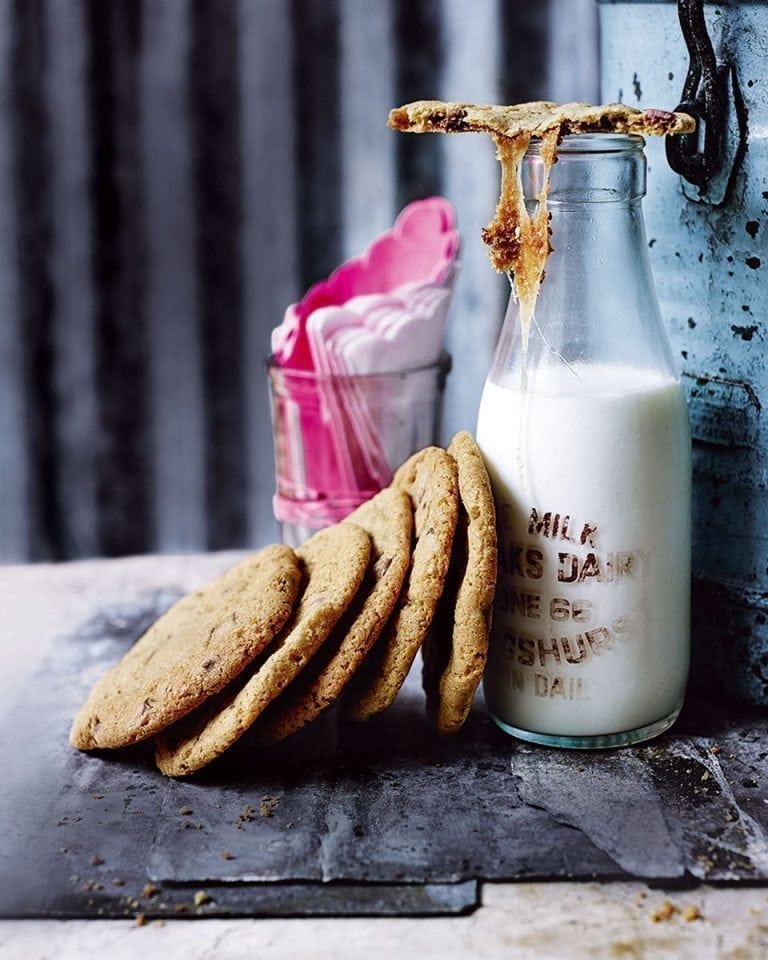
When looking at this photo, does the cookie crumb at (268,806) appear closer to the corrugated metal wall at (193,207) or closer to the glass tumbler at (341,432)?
the glass tumbler at (341,432)

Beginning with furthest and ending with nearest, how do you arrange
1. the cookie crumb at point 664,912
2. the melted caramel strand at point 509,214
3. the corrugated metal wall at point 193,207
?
1. the corrugated metal wall at point 193,207
2. the melted caramel strand at point 509,214
3. the cookie crumb at point 664,912

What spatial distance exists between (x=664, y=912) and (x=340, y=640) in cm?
29

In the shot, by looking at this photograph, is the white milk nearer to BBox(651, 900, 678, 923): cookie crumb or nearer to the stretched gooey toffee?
the stretched gooey toffee

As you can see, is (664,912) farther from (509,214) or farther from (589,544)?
(509,214)

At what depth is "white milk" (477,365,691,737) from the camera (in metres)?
0.94

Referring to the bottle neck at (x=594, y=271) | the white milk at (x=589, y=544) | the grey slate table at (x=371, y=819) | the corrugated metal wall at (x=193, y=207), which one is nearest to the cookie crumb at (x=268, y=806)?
the grey slate table at (x=371, y=819)

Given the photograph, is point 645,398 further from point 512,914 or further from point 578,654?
point 512,914

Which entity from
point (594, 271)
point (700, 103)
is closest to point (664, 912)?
point (594, 271)

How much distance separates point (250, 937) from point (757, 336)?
1.90ft

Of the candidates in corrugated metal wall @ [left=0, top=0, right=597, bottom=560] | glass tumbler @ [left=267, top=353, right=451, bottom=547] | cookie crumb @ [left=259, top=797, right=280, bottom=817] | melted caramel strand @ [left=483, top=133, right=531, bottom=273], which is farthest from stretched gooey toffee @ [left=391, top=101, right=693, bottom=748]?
corrugated metal wall @ [left=0, top=0, right=597, bottom=560]

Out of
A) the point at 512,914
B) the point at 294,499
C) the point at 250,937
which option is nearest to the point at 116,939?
the point at 250,937

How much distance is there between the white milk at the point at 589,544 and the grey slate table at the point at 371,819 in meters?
0.05

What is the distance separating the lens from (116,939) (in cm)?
78

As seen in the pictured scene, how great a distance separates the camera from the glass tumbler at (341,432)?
1.29m
